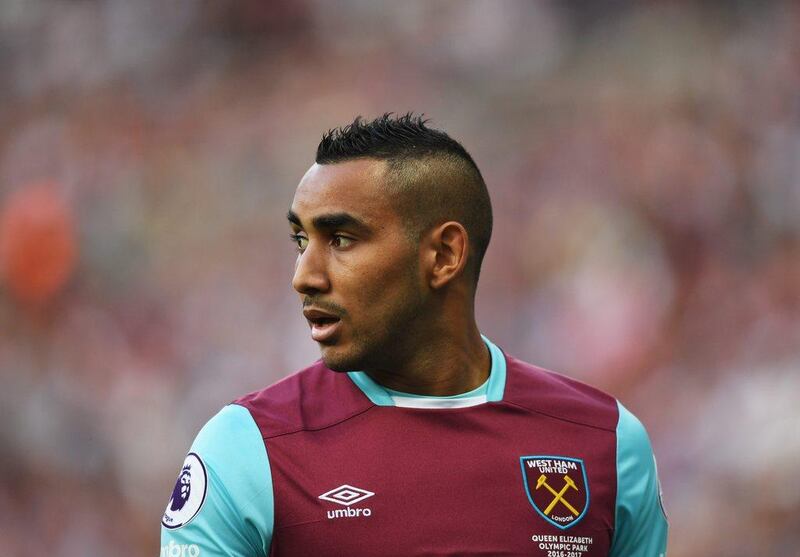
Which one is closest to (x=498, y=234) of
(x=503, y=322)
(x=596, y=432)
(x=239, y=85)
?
(x=503, y=322)

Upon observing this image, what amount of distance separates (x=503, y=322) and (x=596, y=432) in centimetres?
457

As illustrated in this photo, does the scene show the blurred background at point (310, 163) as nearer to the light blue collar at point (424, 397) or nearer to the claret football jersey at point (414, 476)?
the claret football jersey at point (414, 476)

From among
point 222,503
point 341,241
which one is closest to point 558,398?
point 341,241

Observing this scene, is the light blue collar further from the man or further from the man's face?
the man's face

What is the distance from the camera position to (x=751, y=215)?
285 inches

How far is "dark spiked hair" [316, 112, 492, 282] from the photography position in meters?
2.81

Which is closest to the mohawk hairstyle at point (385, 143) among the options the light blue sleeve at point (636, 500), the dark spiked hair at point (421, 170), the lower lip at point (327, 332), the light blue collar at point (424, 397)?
the dark spiked hair at point (421, 170)

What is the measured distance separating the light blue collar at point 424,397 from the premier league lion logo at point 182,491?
48cm

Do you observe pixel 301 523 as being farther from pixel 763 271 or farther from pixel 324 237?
pixel 763 271

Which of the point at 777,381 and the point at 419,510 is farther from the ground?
the point at 777,381

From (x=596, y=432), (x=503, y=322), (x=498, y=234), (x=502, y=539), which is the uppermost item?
(x=498, y=234)

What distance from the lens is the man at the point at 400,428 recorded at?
105 inches

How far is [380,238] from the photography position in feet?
9.02

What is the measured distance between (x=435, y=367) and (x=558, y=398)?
1.19 feet
